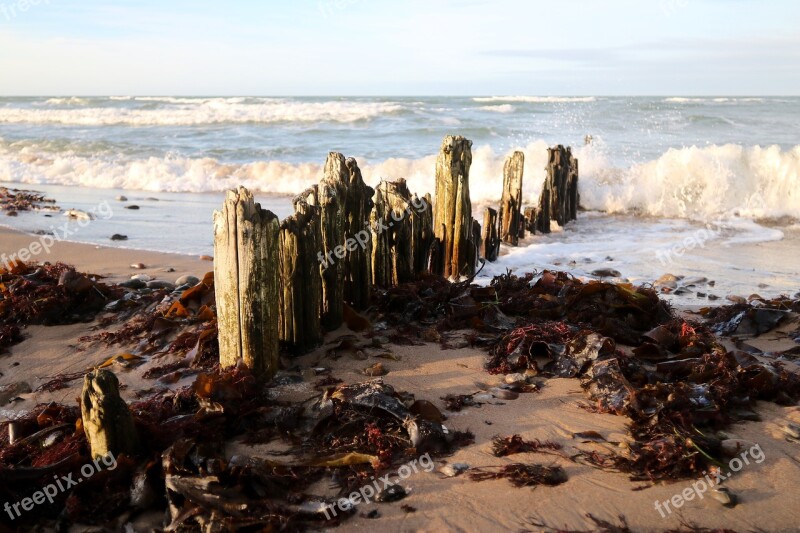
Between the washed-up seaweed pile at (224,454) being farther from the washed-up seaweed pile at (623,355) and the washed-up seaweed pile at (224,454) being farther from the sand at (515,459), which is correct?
the washed-up seaweed pile at (623,355)

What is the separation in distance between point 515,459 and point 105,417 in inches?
78.4

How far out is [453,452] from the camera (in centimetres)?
327

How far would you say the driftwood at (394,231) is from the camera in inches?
216

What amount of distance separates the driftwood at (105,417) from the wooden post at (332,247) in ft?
6.17

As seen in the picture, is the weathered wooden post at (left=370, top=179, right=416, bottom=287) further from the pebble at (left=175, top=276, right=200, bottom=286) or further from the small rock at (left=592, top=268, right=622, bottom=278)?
→ the small rock at (left=592, top=268, right=622, bottom=278)

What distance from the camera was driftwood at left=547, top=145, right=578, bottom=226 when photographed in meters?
10.2

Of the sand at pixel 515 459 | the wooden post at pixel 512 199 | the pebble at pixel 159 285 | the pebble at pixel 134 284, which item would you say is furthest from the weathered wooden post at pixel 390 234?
the wooden post at pixel 512 199

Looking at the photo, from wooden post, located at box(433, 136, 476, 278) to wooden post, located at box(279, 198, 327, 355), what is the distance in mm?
2097

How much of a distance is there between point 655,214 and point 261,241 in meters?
10.0

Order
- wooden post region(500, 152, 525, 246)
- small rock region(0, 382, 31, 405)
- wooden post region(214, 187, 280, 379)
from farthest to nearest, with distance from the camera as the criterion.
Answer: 1. wooden post region(500, 152, 525, 246)
2. small rock region(0, 382, 31, 405)
3. wooden post region(214, 187, 280, 379)

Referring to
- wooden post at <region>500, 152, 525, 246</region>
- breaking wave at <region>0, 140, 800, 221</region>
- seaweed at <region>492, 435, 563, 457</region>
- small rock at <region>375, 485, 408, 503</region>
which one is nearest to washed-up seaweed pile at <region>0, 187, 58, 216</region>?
breaking wave at <region>0, 140, 800, 221</region>

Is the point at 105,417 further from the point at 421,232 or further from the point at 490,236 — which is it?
the point at 490,236

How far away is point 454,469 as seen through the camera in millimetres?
3115

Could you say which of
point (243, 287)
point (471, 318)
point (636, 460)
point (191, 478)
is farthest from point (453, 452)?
point (471, 318)
